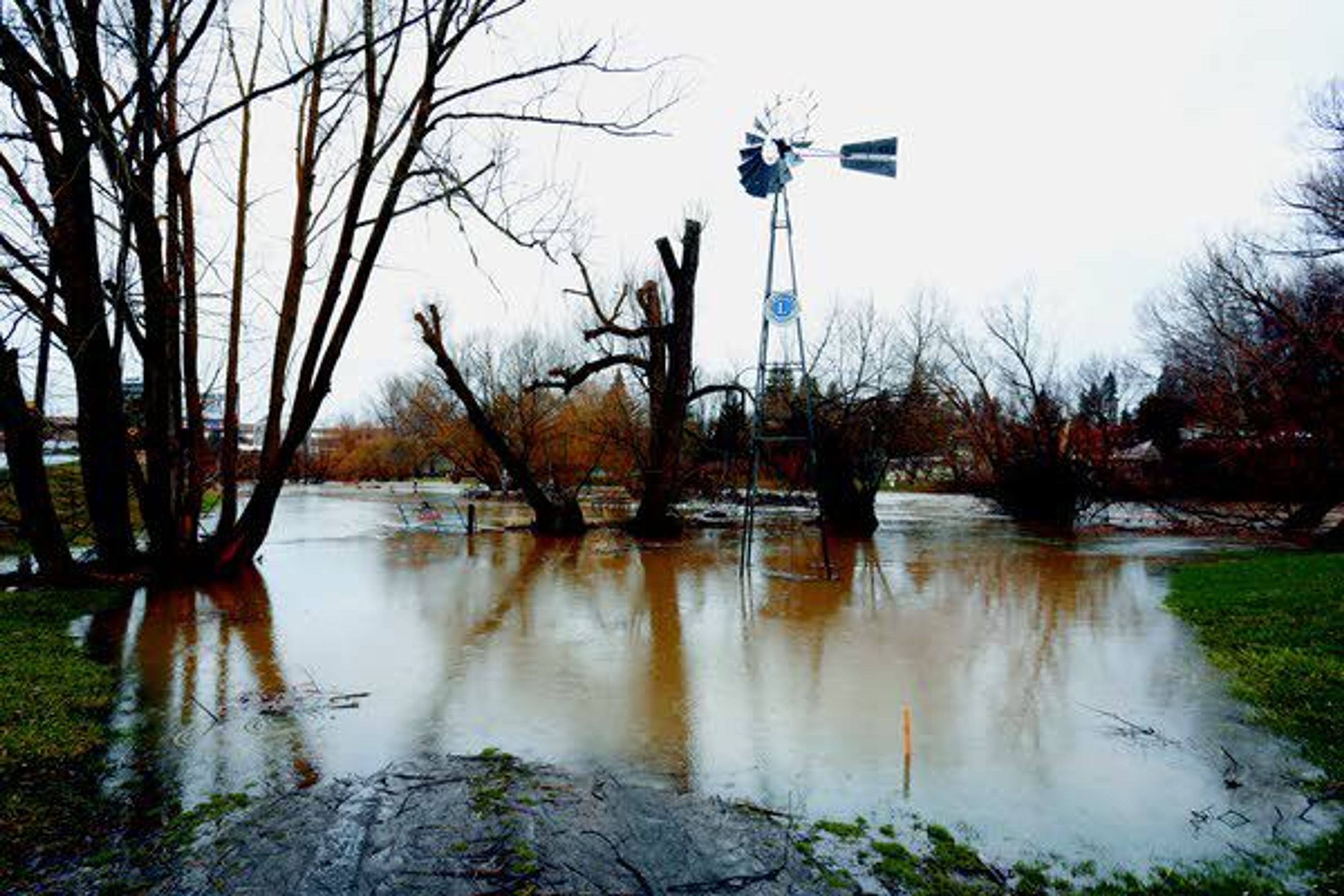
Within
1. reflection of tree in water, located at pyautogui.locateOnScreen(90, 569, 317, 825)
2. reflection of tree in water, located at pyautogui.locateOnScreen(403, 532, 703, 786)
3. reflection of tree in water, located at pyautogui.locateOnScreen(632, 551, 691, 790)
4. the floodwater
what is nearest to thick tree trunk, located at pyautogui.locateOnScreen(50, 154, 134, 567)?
reflection of tree in water, located at pyautogui.locateOnScreen(90, 569, 317, 825)

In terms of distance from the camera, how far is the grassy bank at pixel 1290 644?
5.01 metres

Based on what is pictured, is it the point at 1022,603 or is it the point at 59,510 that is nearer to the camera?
the point at 1022,603

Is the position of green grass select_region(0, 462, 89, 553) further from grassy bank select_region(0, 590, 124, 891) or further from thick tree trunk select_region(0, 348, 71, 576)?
grassy bank select_region(0, 590, 124, 891)

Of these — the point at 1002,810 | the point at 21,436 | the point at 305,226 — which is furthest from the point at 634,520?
the point at 1002,810

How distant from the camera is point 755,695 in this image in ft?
21.6

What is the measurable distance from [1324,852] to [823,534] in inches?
348

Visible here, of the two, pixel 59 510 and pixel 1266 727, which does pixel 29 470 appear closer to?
pixel 59 510

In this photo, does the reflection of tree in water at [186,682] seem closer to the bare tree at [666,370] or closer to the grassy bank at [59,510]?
the grassy bank at [59,510]

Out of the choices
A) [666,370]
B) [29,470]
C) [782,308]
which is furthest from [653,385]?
[29,470]

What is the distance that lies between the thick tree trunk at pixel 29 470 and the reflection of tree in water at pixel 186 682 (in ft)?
3.96

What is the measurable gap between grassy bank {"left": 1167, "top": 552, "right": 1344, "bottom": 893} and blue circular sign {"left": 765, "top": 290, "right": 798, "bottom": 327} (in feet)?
20.3

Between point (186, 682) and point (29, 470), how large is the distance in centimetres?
521

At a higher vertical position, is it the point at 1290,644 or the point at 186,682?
the point at 1290,644

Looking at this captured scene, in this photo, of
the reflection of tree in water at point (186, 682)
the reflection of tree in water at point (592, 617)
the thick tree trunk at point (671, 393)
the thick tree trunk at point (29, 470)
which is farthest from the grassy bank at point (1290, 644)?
the thick tree trunk at point (29, 470)
